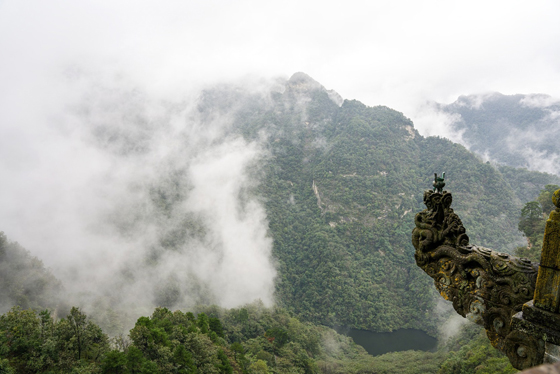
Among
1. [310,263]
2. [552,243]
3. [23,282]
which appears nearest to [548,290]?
[552,243]

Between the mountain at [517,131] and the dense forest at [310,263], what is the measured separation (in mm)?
46295

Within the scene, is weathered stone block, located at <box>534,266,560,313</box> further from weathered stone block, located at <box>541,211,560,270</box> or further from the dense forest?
the dense forest

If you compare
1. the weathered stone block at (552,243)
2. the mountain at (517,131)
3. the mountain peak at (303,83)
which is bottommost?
the weathered stone block at (552,243)

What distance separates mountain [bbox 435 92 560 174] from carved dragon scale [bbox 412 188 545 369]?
17307cm

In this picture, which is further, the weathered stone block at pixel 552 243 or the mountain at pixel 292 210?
the mountain at pixel 292 210

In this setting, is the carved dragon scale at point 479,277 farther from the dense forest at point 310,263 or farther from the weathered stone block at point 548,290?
the dense forest at point 310,263

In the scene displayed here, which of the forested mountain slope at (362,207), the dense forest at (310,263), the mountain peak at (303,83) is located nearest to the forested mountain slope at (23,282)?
the dense forest at (310,263)

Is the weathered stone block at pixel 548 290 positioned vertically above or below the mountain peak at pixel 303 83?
below

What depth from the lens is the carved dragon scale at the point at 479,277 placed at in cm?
407

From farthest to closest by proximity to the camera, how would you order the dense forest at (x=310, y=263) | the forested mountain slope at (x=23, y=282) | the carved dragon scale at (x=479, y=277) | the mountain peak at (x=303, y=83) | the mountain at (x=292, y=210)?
the mountain peak at (x=303, y=83), the mountain at (x=292, y=210), the forested mountain slope at (x=23, y=282), the dense forest at (x=310, y=263), the carved dragon scale at (x=479, y=277)

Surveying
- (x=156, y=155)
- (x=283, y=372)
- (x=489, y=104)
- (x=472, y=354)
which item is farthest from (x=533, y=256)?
(x=489, y=104)

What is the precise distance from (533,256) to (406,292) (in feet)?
163

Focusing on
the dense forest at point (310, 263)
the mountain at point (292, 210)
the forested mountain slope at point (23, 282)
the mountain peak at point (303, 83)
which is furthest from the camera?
the mountain peak at point (303, 83)

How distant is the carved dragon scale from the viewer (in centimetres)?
407
